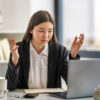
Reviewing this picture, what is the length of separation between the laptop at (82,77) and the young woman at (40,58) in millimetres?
517

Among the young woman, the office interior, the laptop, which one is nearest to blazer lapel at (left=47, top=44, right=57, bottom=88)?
the young woman

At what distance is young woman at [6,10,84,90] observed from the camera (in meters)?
2.34

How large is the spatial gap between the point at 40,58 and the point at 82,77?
2.17ft

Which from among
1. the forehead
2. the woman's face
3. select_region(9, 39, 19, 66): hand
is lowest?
select_region(9, 39, 19, 66): hand

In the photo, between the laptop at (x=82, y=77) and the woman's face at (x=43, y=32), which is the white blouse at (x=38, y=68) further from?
the laptop at (x=82, y=77)

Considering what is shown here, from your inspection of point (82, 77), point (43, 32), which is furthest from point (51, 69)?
point (82, 77)

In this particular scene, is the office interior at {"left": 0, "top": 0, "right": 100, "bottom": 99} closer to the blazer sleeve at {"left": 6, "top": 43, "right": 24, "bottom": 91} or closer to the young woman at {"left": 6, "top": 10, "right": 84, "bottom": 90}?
the young woman at {"left": 6, "top": 10, "right": 84, "bottom": 90}

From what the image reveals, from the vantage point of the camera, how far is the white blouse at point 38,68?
2.38 m

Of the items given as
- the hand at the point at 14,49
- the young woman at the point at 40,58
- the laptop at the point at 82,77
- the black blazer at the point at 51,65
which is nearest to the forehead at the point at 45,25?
the young woman at the point at 40,58

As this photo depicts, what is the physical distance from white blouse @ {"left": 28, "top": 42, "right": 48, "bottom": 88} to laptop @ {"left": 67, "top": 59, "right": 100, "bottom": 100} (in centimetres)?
60

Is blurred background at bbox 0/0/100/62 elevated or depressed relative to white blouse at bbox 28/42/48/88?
elevated

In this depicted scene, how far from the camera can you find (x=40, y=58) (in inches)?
94.7

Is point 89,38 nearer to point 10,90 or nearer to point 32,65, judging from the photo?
point 32,65

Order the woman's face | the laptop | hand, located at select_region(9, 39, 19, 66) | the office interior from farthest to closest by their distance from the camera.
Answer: the office interior
the woman's face
hand, located at select_region(9, 39, 19, 66)
the laptop
